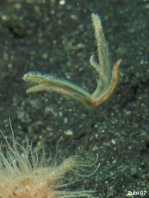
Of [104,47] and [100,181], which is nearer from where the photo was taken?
[104,47]

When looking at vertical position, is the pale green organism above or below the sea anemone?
above

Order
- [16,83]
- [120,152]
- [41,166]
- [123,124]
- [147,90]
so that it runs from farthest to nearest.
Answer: [16,83], [147,90], [123,124], [120,152], [41,166]

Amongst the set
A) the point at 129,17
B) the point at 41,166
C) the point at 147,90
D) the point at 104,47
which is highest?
the point at 129,17

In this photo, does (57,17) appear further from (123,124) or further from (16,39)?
(123,124)

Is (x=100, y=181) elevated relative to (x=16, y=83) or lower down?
lower down

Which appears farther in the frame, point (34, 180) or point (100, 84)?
point (100, 84)

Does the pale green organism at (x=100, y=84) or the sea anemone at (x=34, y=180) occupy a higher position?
the pale green organism at (x=100, y=84)

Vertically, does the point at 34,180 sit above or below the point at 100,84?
below

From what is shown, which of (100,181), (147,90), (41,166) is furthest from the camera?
(147,90)

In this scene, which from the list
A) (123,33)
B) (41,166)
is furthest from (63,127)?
(123,33)
